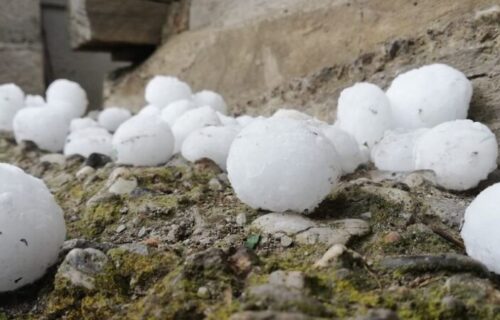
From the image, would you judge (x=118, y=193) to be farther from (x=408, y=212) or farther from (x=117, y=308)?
(x=408, y=212)

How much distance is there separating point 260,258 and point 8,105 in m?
2.41

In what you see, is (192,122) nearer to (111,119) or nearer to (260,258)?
(111,119)

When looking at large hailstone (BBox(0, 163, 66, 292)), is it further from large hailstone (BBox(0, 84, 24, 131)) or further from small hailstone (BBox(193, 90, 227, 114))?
large hailstone (BBox(0, 84, 24, 131))

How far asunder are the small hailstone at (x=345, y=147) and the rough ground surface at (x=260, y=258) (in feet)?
0.19

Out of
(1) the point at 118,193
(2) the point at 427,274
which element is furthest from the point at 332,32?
(2) the point at 427,274

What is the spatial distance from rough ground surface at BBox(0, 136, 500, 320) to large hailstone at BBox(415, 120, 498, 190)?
0.04 metres

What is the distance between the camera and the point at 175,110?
105 inches

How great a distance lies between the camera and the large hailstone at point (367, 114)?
6.63ft

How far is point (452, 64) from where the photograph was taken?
2.19m

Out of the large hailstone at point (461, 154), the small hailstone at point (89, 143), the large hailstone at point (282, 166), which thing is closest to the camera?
the large hailstone at point (282, 166)

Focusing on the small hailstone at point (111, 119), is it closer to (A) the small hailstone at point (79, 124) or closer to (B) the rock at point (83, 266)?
(A) the small hailstone at point (79, 124)

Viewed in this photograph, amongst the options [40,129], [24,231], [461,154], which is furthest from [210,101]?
[24,231]

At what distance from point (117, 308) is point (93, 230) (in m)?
0.55

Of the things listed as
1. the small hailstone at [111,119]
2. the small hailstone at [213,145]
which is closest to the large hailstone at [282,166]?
the small hailstone at [213,145]
